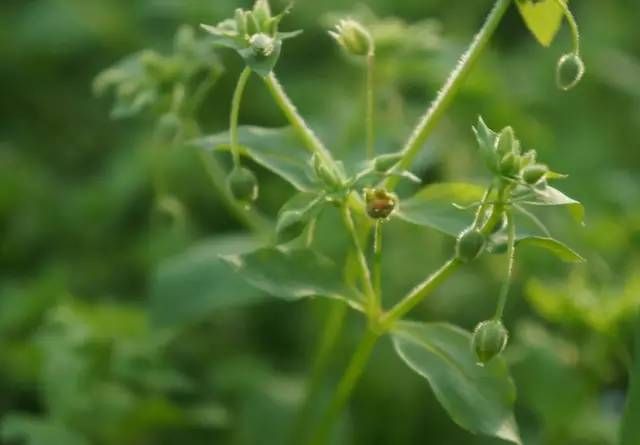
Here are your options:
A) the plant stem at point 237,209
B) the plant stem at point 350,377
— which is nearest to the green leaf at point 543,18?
the plant stem at point 350,377

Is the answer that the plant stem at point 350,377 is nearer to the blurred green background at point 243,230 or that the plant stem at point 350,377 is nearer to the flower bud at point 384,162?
the flower bud at point 384,162

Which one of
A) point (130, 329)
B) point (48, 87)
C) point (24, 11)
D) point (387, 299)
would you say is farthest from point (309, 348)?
point (24, 11)

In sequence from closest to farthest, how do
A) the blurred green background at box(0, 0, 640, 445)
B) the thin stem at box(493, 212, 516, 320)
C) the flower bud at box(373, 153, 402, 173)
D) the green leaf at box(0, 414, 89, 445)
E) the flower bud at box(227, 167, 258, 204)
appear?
1. the thin stem at box(493, 212, 516, 320)
2. the flower bud at box(373, 153, 402, 173)
3. the flower bud at box(227, 167, 258, 204)
4. the green leaf at box(0, 414, 89, 445)
5. the blurred green background at box(0, 0, 640, 445)

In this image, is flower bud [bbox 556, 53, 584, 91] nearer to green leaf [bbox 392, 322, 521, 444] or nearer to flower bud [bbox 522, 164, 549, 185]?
flower bud [bbox 522, 164, 549, 185]

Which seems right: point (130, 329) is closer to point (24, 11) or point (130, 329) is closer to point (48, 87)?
point (48, 87)

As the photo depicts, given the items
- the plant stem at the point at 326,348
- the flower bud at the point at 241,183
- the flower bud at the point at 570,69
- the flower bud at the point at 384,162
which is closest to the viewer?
the flower bud at the point at 384,162

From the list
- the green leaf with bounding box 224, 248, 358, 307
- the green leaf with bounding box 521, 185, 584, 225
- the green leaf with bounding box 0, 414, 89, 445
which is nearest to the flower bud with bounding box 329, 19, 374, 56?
the green leaf with bounding box 224, 248, 358, 307

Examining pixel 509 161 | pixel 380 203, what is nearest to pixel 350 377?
pixel 380 203
